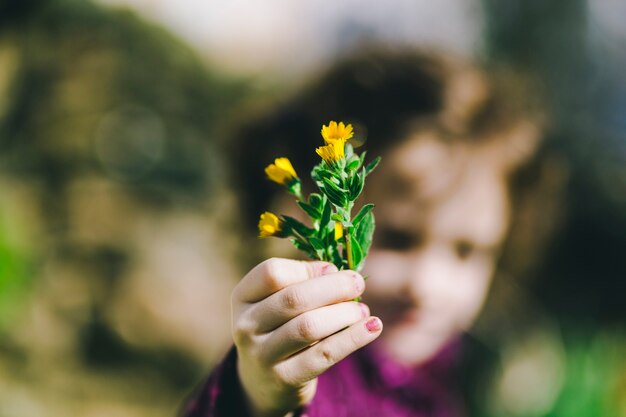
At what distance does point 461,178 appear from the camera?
115 cm

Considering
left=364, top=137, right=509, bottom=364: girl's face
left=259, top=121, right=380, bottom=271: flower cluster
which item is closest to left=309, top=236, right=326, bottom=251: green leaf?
left=259, top=121, right=380, bottom=271: flower cluster

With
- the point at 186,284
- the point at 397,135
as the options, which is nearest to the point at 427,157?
the point at 397,135

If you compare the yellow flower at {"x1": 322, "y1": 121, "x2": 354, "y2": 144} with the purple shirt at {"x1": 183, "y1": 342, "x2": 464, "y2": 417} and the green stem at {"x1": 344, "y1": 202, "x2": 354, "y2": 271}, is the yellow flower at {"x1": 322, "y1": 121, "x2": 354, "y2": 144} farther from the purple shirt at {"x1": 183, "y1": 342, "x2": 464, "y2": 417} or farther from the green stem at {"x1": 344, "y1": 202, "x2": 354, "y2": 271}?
the purple shirt at {"x1": 183, "y1": 342, "x2": 464, "y2": 417}

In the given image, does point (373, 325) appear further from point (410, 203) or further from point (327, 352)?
point (410, 203)

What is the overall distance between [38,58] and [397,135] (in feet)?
6.17

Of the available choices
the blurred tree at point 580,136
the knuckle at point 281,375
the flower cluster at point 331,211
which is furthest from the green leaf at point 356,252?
the blurred tree at point 580,136

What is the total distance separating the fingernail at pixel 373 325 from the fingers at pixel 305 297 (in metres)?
0.02

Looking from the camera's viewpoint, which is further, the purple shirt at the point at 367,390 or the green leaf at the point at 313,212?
the purple shirt at the point at 367,390

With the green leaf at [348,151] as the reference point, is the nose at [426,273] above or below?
above

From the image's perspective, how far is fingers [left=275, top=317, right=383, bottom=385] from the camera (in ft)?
1.11

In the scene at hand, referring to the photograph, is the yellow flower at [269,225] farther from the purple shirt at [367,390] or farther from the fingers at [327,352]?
the purple shirt at [367,390]

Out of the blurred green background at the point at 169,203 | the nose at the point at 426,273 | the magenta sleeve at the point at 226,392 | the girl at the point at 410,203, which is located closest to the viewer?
the magenta sleeve at the point at 226,392

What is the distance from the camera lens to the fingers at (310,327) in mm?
351

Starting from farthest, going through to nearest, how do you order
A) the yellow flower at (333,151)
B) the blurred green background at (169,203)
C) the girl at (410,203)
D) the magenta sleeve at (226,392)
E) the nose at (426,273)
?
the blurred green background at (169,203) < the nose at (426,273) < the girl at (410,203) < the magenta sleeve at (226,392) < the yellow flower at (333,151)
